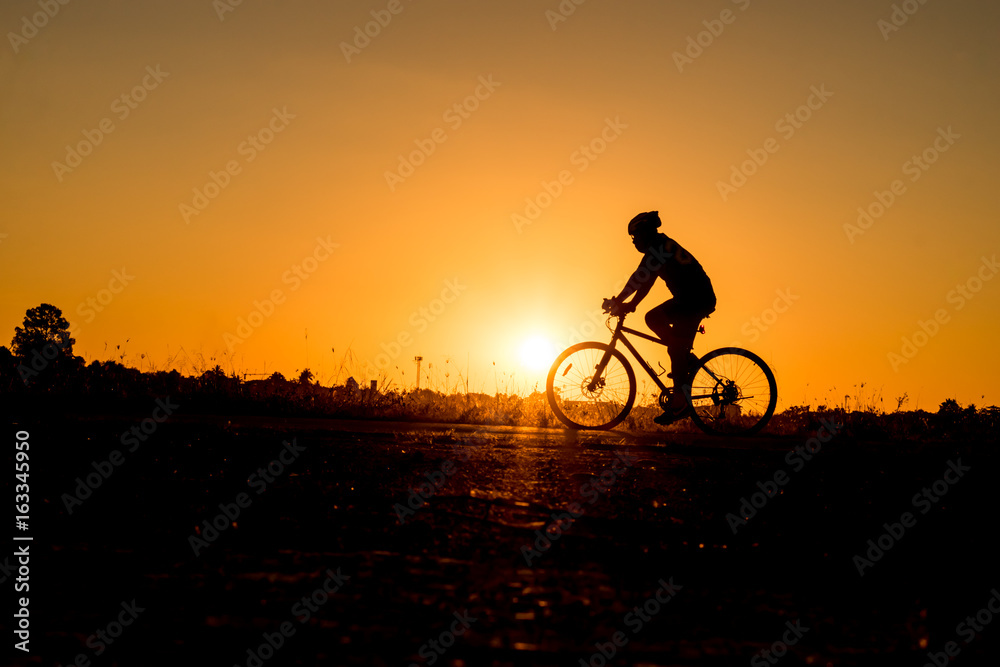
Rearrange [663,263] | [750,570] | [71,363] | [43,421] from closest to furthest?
[750,570], [43,421], [663,263], [71,363]

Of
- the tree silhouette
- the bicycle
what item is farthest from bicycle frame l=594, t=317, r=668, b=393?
the tree silhouette

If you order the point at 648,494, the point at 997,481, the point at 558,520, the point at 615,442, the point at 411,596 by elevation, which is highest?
the point at 997,481

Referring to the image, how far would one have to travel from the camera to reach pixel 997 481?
20.2 feet

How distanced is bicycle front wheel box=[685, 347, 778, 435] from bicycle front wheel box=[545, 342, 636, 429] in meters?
0.85

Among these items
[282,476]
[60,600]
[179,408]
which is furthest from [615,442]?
[179,408]

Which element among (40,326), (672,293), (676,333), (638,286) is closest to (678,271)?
(672,293)

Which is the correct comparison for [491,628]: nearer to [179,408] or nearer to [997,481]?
[997,481]

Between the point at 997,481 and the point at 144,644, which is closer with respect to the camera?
the point at 144,644

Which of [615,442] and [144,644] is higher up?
[615,442]

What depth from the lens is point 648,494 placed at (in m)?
5.39

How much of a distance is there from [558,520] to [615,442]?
403 cm

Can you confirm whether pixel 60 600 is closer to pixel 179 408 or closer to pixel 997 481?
pixel 997 481

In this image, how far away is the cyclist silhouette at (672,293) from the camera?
981 centimetres

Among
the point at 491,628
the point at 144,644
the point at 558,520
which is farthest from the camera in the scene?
the point at 558,520
